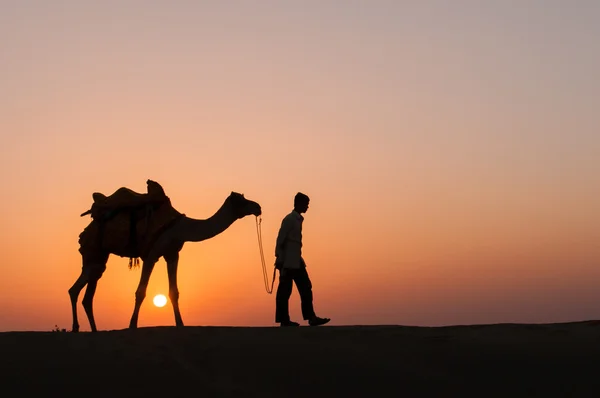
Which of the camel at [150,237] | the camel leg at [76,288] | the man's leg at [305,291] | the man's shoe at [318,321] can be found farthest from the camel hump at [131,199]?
the man's shoe at [318,321]

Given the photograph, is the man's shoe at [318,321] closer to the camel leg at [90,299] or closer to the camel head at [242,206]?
the camel head at [242,206]

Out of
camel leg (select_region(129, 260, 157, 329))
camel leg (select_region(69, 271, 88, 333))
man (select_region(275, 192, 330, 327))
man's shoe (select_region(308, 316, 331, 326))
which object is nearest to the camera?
man's shoe (select_region(308, 316, 331, 326))

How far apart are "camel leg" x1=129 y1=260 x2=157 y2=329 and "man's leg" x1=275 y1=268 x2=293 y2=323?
250cm

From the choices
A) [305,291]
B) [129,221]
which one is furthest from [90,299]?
[305,291]

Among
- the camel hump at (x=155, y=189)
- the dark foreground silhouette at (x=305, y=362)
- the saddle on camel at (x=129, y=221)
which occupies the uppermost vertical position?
the camel hump at (x=155, y=189)

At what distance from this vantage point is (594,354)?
40.7 ft

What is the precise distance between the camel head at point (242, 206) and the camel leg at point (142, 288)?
5.91ft

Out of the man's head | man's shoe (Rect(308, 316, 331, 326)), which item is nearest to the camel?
the man's head

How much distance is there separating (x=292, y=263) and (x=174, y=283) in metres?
2.48

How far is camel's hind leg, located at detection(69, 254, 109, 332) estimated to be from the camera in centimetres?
1778

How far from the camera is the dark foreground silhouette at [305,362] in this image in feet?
36.7

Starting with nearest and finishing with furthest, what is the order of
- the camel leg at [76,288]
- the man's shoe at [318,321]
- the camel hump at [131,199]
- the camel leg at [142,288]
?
1. the man's shoe at [318,321]
2. the camel leg at [142,288]
3. the camel hump at [131,199]
4. the camel leg at [76,288]

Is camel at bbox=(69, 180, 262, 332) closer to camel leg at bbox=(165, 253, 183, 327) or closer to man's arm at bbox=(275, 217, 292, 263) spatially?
camel leg at bbox=(165, 253, 183, 327)

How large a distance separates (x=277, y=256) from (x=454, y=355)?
4.52 meters
